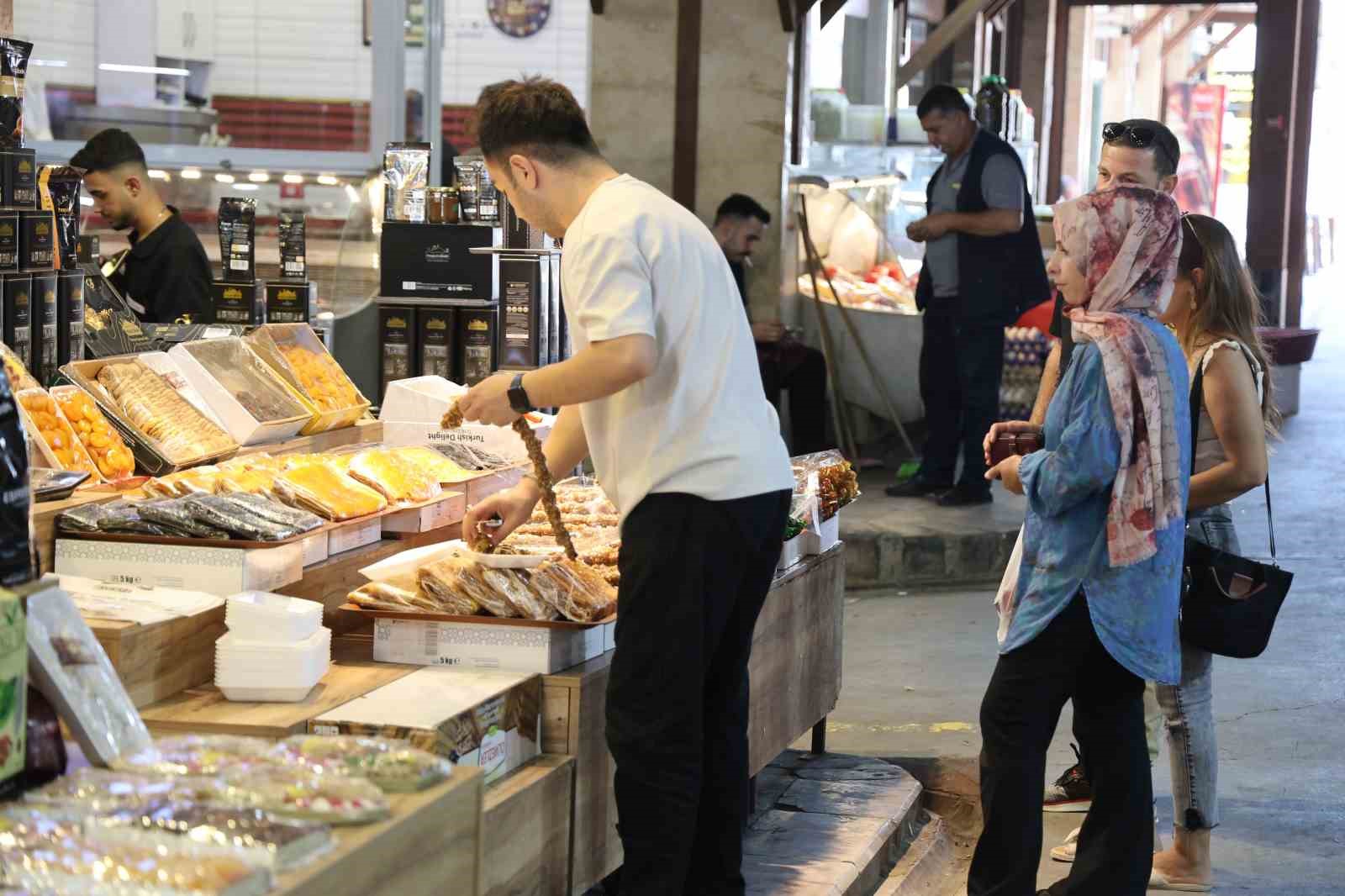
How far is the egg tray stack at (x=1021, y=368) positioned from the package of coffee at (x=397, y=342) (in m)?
5.01

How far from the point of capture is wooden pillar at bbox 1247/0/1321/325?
1433 cm

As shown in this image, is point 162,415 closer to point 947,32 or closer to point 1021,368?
point 1021,368

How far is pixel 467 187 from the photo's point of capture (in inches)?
211

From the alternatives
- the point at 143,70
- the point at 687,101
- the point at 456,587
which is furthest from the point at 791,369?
the point at 456,587

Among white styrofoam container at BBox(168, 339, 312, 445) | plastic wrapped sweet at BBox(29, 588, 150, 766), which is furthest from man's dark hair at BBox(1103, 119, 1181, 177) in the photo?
plastic wrapped sweet at BBox(29, 588, 150, 766)

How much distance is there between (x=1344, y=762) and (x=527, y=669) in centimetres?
296

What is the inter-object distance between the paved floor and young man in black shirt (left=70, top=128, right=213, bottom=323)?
2.68 m

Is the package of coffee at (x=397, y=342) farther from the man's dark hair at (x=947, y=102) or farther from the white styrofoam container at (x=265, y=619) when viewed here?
the man's dark hair at (x=947, y=102)

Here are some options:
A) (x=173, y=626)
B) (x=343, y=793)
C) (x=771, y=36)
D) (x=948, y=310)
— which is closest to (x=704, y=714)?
(x=173, y=626)

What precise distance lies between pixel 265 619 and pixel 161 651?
0.57 feet

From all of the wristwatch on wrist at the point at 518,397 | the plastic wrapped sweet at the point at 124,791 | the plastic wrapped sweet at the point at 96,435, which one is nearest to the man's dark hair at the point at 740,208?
the plastic wrapped sweet at the point at 96,435

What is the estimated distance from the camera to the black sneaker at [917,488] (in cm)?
825

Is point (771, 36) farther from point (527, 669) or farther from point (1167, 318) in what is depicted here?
point (527, 669)

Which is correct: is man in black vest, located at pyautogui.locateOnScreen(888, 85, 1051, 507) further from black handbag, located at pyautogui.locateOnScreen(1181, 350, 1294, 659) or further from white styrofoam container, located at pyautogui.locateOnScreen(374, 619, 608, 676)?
white styrofoam container, located at pyautogui.locateOnScreen(374, 619, 608, 676)
